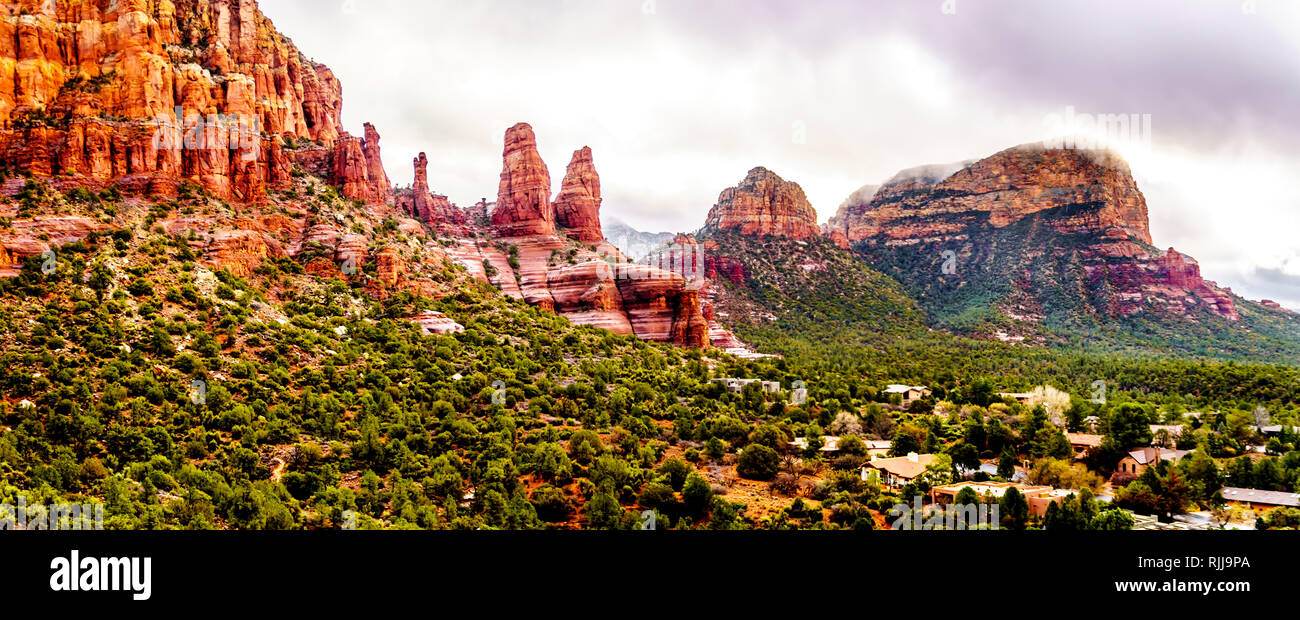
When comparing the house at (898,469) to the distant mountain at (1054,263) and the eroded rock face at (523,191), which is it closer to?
the eroded rock face at (523,191)

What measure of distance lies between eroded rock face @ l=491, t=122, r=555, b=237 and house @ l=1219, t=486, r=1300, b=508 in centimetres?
6989

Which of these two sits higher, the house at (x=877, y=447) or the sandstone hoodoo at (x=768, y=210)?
the sandstone hoodoo at (x=768, y=210)

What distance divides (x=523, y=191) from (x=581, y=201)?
8.96 metres

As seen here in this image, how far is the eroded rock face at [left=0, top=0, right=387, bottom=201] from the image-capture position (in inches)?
1799

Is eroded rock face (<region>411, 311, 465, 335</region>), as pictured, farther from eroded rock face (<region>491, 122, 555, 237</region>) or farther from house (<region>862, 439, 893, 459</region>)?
house (<region>862, 439, 893, 459</region>)

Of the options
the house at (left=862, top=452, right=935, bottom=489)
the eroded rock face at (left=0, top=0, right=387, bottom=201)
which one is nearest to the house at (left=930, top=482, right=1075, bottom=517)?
the house at (left=862, top=452, right=935, bottom=489)

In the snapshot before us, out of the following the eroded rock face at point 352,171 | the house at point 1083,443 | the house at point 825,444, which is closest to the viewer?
the house at point 825,444

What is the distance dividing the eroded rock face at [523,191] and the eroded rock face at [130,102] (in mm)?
A: 29077

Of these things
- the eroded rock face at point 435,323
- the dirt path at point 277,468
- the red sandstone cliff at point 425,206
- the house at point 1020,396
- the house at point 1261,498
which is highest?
the red sandstone cliff at point 425,206

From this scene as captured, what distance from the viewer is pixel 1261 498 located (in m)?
31.4

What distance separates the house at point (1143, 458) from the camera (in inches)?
1447

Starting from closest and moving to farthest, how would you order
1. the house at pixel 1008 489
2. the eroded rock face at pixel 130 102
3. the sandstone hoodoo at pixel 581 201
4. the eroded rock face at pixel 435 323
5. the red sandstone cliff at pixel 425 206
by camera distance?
1. the house at pixel 1008 489
2. the eroded rock face at pixel 130 102
3. the eroded rock face at pixel 435 323
4. the red sandstone cliff at pixel 425 206
5. the sandstone hoodoo at pixel 581 201

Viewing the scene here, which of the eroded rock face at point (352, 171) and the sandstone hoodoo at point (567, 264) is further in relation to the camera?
the sandstone hoodoo at point (567, 264)

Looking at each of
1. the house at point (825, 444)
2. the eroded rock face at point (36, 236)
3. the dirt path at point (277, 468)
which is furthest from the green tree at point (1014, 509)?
the eroded rock face at point (36, 236)
